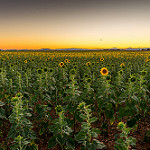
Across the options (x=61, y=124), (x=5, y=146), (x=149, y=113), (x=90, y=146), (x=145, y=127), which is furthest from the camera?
(x=149, y=113)

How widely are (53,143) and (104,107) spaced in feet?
6.48

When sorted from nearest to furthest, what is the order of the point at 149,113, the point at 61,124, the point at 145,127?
1. the point at 61,124
2. the point at 145,127
3. the point at 149,113

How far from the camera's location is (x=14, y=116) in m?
3.52

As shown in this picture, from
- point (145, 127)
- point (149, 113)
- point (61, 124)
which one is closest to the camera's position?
point (61, 124)

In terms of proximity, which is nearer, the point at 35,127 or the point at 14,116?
the point at 14,116

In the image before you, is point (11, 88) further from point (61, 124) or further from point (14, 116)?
point (61, 124)

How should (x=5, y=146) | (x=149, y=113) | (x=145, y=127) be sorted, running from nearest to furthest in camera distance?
(x=5, y=146)
(x=145, y=127)
(x=149, y=113)

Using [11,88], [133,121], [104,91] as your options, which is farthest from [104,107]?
[11,88]

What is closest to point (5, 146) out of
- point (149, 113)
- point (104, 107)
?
point (104, 107)

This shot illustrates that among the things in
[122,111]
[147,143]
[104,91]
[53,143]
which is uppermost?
[104,91]

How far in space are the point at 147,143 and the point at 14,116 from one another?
373 centimetres

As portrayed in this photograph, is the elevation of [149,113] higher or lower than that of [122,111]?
lower

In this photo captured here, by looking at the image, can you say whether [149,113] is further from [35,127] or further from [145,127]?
[35,127]

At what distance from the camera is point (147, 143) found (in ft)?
15.0
